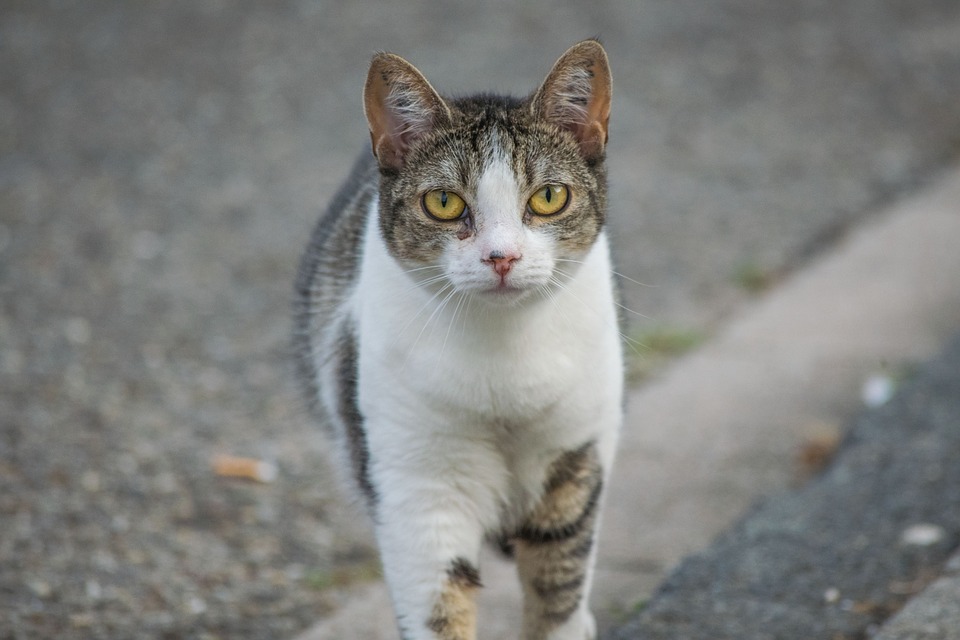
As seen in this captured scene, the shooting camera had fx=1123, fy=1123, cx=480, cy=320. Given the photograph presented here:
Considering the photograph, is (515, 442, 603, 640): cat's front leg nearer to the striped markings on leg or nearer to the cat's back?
the striped markings on leg

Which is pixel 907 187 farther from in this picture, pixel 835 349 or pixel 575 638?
pixel 575 638

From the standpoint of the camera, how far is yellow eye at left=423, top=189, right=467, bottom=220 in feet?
7.44

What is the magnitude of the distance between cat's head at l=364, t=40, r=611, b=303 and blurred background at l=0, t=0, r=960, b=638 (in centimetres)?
136

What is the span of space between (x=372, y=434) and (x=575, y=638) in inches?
27.6

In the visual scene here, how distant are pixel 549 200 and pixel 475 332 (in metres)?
0.31

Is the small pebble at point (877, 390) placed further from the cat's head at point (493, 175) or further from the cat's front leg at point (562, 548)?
the cat's head at point (493, 175)

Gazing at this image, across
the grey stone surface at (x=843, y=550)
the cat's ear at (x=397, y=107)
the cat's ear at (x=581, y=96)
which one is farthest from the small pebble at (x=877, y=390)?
the cat's ear at (x=397, y=107)

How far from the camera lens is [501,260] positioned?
2.15m

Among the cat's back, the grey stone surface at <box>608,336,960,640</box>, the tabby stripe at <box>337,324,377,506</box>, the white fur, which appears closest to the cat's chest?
the white fur

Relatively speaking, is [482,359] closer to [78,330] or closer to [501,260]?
[501,260]

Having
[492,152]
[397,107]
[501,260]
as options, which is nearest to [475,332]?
[501,260]

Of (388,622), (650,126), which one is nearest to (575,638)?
(388,622)

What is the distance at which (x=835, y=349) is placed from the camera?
4.41 m

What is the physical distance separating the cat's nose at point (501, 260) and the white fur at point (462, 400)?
4.0 inches
